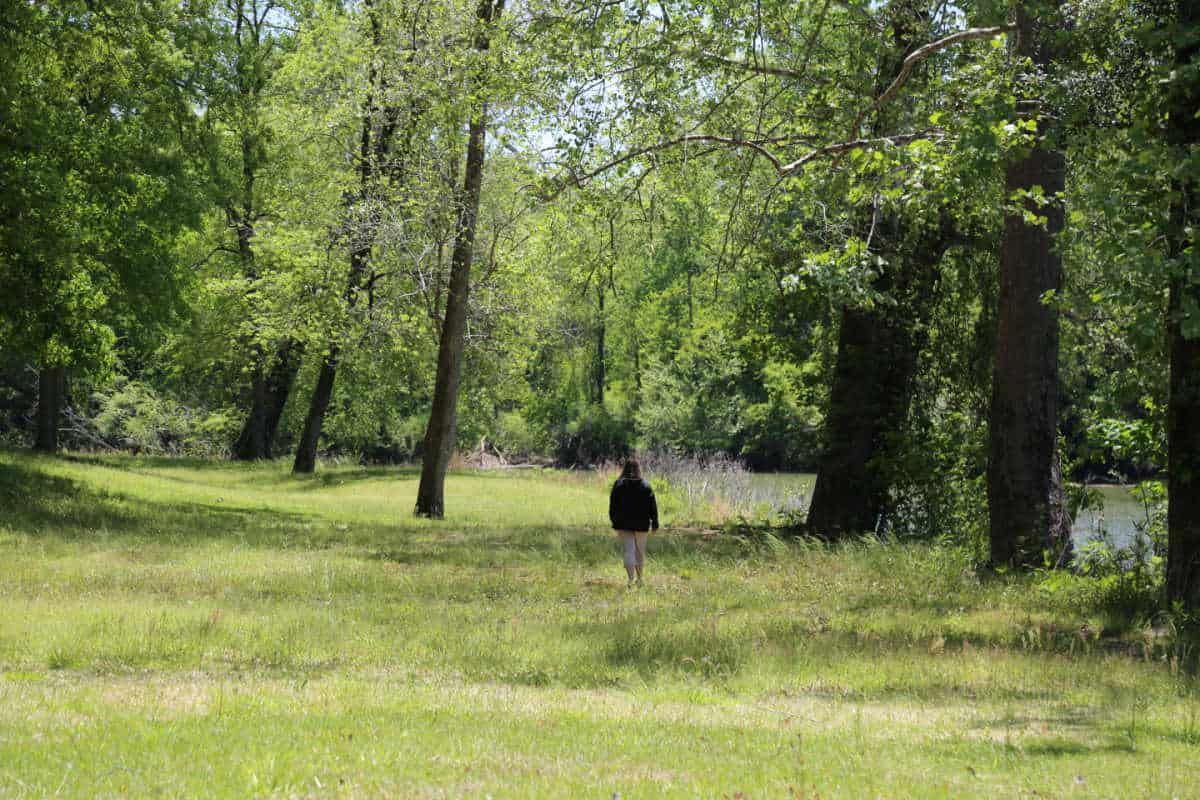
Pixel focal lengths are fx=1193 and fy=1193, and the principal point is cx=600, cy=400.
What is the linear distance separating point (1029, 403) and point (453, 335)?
13.0 m

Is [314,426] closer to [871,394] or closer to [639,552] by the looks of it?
[871,394]

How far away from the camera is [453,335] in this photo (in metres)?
25.6

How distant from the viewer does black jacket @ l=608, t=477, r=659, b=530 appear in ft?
51.2

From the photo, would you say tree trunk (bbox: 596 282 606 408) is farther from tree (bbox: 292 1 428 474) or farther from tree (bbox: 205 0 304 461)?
tree (bbox: 292 1 428 474)

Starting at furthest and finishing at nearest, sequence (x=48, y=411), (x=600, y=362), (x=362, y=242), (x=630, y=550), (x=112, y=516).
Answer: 1. (x=600, y=362)
2. (x=48, y=411)
3. (x=362, y=242)
4. (x=112, y=516)
5. (x=630, y=550)

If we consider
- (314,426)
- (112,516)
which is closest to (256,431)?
(314,426)

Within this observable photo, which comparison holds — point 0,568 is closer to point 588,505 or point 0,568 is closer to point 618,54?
point 618,54

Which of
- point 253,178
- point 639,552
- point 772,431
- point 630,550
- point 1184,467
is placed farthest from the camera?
point 772,431

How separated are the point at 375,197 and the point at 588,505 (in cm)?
1062

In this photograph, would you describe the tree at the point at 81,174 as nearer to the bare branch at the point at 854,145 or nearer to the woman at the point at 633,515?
the woman at the point at 633,515

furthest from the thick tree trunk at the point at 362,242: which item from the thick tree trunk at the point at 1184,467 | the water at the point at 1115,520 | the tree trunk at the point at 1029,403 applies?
the thick tree trunk at the point at 1184,467

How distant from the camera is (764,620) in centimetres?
1291

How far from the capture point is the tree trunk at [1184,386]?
36.2ft

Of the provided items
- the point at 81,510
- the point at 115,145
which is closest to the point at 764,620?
the point at 81,510
